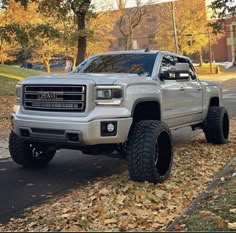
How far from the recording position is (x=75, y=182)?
652cm

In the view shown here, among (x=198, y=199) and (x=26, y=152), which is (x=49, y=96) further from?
(x=198, y=199)

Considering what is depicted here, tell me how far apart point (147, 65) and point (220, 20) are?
34.5 feet

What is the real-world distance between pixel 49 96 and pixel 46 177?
4.67 ft

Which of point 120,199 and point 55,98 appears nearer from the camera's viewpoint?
point 120,199

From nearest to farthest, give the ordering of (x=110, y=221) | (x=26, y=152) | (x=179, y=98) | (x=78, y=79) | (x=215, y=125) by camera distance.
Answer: (x=110, y=221) < (x=78, y=79) < (x=26, y=152) < (x=179, y=98) < (x=215, y=125)

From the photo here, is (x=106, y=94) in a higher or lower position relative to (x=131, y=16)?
lower

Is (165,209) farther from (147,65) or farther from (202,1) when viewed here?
(202,1)

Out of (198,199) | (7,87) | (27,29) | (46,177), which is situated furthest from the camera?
(7,87)

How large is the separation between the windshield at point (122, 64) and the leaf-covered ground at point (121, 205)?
1.60 meters

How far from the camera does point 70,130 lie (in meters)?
5.70

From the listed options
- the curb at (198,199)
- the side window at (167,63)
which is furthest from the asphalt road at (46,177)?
the side window at (167,63)

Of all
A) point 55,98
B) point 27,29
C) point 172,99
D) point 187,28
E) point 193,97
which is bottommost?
point 193,97

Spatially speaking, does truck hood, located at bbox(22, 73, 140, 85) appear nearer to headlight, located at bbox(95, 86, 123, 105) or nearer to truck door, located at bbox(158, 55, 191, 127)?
headlight, located at bbox(95, 86, 123, 105)

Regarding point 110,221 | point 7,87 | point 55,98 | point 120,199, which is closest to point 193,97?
point 55,98
